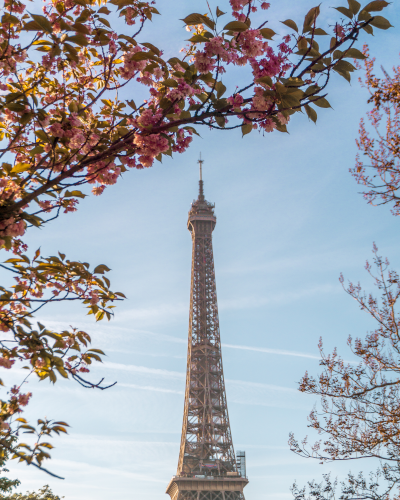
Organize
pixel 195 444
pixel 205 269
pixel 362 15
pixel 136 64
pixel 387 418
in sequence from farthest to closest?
pixel 205 269, pixel 195 444, pixel 387 418, pixel 136 64, pixel 362 15

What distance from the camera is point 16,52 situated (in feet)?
16.8

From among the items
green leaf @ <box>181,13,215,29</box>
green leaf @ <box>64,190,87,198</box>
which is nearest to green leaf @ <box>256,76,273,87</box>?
green leaf @ <box>181,13,215,29</box>

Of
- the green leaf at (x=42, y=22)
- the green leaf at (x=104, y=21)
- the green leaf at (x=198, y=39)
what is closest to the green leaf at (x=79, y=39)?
the green leaf at (x=42, y=22)

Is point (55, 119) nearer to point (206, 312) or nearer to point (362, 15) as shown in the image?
point (362, 15)

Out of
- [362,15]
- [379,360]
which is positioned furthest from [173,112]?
[379,360]

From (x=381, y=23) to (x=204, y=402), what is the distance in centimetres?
6096

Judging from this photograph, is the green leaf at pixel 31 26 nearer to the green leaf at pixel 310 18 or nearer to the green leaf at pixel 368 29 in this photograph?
the green leaf at pixel 310 18

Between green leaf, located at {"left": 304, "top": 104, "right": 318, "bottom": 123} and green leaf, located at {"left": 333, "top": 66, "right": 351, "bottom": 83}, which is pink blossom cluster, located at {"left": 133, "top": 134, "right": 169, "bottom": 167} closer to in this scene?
green leaf, located at {"left": 304, "top": 104, "right": 318, "bottom": 123}

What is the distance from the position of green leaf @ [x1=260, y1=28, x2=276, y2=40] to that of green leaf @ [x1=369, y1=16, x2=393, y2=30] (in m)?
0.86

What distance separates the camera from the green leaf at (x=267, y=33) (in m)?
4.14

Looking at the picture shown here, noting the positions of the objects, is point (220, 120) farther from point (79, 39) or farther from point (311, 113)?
point (79, 39)

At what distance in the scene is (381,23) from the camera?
413 cm

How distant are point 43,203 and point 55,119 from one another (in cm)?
131

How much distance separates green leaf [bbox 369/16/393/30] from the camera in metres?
4.10
